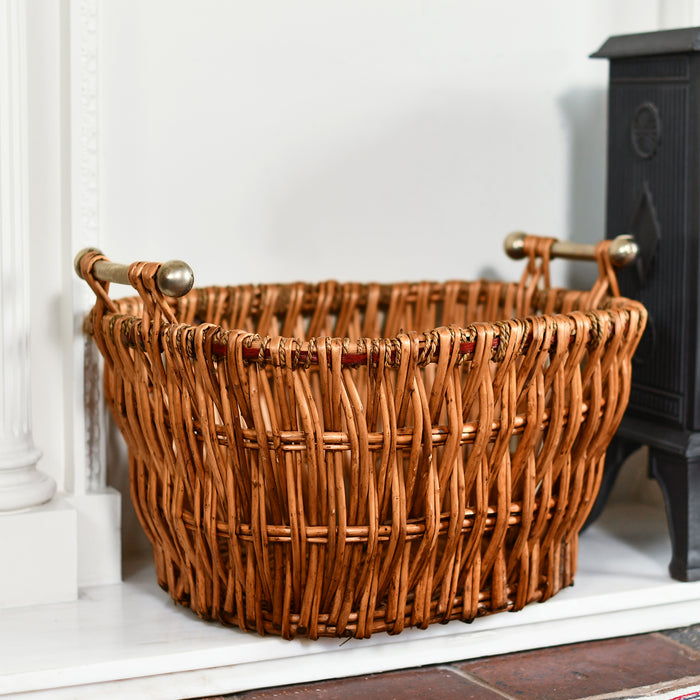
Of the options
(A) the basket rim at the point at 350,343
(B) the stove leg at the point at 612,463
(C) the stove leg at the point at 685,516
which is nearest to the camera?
(A) the basket rim at the point at 350,343

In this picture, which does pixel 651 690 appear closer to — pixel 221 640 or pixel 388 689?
pixel 388 689

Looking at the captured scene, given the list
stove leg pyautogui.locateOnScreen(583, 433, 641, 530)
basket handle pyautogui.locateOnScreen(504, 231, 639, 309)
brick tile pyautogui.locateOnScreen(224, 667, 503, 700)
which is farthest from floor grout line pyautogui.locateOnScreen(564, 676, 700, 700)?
basket handle pyautogui.locateOnScreen(504, 231, 639, 309)

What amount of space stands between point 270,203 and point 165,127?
0.16 meters

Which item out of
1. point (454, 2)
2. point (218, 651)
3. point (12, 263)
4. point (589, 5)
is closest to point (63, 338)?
point (12, 263)

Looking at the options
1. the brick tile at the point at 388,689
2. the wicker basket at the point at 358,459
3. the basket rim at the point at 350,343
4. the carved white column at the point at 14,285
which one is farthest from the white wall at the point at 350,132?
the brick tile at the point at 388,689

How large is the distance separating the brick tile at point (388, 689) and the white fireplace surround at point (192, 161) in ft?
0.12

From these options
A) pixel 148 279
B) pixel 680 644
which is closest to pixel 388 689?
pixel 680 644

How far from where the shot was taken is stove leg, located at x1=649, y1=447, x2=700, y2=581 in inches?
45.3

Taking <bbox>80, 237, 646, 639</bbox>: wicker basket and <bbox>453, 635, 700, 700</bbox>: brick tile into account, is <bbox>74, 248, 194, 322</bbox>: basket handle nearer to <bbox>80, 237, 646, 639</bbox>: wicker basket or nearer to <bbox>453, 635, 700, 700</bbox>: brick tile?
<bbox>80, 237, 646, 639</bbox>: wicker basket

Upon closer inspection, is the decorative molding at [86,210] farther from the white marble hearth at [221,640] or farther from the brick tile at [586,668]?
the brick tile at [586,668]

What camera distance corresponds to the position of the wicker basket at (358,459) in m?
0.90

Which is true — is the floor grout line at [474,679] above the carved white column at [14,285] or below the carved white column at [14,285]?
below

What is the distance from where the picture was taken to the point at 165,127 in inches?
48.4

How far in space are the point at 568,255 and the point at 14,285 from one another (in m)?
0.67
